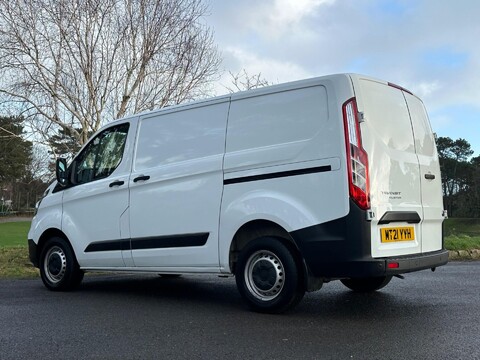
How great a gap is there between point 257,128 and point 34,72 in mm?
7949

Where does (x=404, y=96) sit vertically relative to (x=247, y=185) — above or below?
above

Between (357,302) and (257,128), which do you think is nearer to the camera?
(257,128)

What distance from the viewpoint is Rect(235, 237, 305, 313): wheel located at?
4816 mm

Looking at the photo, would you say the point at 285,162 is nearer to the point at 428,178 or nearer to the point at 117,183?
the point at 428,178

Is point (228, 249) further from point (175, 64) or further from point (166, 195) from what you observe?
point (175, 64)

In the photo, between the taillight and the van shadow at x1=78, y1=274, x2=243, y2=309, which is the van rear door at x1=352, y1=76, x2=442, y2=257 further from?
the van shadow at x1=78, y1=274, x2=243, y2=309

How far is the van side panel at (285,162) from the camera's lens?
461 centimetres

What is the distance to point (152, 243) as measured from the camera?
19.4 ft

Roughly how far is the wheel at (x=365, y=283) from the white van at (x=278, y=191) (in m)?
0.02

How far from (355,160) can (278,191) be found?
82 cm

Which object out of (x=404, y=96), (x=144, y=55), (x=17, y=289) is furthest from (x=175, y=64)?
(x=404, y=96)

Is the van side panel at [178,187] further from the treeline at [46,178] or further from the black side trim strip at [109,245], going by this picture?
the treeline at [46,178]

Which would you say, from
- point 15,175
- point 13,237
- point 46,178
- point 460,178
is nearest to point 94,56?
point 13,237

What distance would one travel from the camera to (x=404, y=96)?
546 cm
